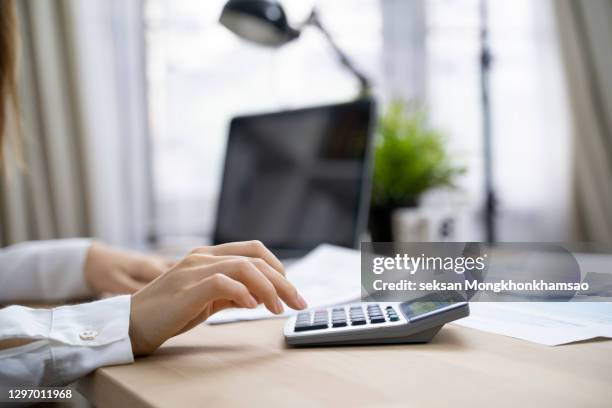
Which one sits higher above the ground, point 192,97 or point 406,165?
point 192,97

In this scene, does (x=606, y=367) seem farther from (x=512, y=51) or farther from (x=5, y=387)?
(x=512, y=51)

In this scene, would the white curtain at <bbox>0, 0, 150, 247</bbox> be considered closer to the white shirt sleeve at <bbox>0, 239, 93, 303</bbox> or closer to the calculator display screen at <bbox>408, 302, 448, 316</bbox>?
the white shirt sleeve at <bbox>0, 239, 93, 303</bbox>

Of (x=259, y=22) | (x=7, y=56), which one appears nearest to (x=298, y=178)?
(x=259, y=22)

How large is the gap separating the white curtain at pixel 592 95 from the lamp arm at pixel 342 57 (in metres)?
0.92

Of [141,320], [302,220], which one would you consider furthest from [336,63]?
[141,320]

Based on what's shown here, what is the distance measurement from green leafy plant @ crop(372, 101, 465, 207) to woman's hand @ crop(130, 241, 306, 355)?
947 mm

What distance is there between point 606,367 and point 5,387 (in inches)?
18.3

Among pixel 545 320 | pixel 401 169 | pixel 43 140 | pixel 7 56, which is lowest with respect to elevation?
pixel 545 320

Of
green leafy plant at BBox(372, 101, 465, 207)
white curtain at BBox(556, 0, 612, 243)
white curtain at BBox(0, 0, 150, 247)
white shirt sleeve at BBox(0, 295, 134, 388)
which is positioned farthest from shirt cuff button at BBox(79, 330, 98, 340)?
white curtain at BBox(556, 0, 612, 243)

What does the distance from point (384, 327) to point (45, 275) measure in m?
0.61

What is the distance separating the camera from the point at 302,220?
1.06 m

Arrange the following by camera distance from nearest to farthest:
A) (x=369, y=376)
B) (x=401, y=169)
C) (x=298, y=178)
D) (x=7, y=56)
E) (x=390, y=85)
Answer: (x=369, y=376)
(x=7, y=56)
(x=298, y=178)
(x=401, y=169)
(x=390, y=85)

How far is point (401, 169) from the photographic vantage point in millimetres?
1438

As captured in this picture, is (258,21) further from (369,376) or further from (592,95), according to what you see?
(592,95)
